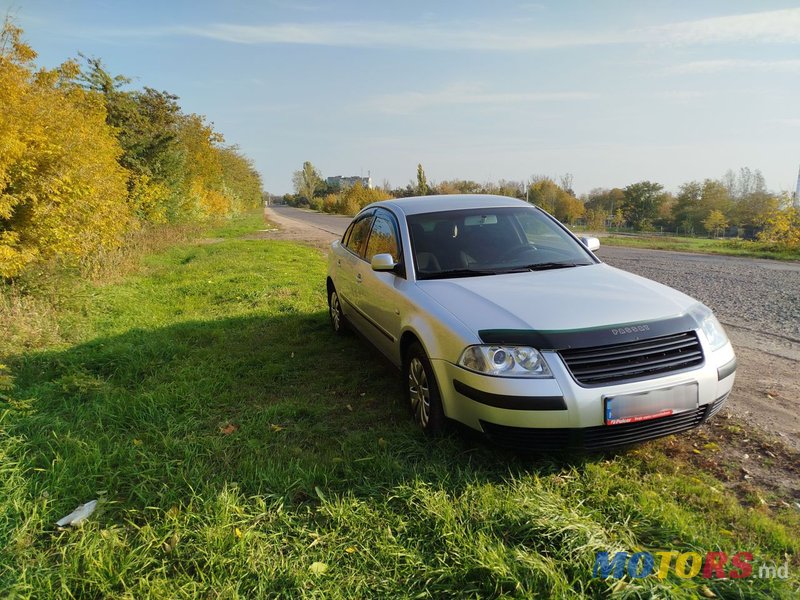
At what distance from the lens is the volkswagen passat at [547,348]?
258cm

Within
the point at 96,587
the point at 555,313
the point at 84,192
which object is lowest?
the point at 96,587

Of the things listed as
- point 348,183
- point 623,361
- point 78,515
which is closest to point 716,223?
point 623,361

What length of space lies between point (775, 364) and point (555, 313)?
3.26 metres

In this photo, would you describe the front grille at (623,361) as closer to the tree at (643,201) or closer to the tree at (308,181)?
the tree at (643,201)

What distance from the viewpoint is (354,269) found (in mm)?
5020

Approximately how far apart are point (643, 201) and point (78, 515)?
70.3 meters

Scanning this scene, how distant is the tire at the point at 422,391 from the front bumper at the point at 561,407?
28cm

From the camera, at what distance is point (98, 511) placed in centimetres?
261

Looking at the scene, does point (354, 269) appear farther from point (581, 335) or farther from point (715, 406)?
point (715, 406)

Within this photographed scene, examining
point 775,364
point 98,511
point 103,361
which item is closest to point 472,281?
point 98,511

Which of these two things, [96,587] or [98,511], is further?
[98,511]

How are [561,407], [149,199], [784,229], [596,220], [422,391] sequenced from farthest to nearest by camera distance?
[596,220], [784,229], [149,199], [422,391], [561,407]

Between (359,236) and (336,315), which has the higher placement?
(359,236)

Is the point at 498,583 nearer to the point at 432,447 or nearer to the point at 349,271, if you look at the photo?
the point at 432,447
